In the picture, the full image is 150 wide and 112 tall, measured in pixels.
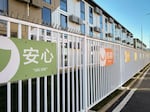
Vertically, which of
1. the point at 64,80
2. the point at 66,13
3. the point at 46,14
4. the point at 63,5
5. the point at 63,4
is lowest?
the point at 64,80

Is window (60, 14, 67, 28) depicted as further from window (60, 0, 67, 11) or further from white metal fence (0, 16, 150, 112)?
white metal fence (0, 16, 150, 112)

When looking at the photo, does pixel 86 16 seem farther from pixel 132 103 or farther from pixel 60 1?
pixel 132 103

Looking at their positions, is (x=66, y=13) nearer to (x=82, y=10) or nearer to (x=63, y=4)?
(x=63, y=4)

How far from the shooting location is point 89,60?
6391 mm

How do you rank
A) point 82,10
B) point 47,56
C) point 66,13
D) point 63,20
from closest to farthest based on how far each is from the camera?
point 47,56 → point 63,20 → point 66,13 → point 82,10

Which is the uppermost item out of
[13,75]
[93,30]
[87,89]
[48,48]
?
[93,30]

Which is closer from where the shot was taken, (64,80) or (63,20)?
(64,80)

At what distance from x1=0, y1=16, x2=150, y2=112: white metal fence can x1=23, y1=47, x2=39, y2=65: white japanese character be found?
197mm

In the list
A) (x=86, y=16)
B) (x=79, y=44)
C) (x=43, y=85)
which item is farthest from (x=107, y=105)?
(x=86, y=16)

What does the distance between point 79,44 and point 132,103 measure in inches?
115

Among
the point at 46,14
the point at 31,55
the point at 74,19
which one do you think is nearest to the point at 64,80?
the point at 31,55

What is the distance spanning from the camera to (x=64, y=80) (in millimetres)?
4684

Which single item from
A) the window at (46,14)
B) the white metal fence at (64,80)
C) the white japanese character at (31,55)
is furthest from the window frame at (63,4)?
the white japanese character at (31,55)

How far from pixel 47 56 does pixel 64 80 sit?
0.90 meters
